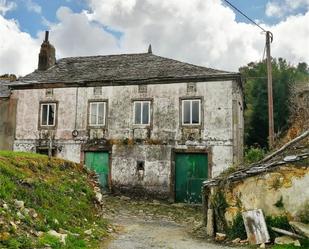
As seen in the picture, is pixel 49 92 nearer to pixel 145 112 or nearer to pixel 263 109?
pixel 145 112

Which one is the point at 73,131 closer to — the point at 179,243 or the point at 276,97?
the point at 179,243

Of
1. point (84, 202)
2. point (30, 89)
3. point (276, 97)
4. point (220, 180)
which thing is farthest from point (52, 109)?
point (276, 97)

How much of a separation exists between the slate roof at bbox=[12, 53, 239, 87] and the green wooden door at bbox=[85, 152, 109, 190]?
3871mm

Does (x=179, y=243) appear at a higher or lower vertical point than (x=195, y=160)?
lower

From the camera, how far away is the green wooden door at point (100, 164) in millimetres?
20844

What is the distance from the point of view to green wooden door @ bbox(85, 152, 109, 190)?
68.4ft

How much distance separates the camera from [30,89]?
22.7 m

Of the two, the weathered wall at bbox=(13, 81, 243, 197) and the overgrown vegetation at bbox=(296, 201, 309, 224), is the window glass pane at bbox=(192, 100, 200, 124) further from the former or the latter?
the overgrown vegetation at bbox=(296, 201, 309, 224)

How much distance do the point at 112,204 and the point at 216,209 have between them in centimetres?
801

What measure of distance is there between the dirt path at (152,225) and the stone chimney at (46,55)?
9.56m

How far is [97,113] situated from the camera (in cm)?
2153

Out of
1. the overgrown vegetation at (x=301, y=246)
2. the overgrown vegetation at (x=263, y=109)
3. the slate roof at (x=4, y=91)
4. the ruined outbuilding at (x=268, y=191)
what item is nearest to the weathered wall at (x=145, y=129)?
the slate roof at (x=4, y=91)

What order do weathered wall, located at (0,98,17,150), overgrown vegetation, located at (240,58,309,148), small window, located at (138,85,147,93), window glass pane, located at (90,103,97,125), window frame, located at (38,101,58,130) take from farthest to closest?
overgrown vegetation, located at (240,58,309,148)
weathered wall, located at (0,98,17,150)
window frame, located at (38,101,58,130)
window glass pane, located at (90,103,97,125)
small window, located at (138,85,147,93)

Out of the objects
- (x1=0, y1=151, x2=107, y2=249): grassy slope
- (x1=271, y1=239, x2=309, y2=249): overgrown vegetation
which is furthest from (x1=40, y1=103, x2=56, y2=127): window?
(x1=271, y1=239, x2=309, y2=249): overgrown vegetation
